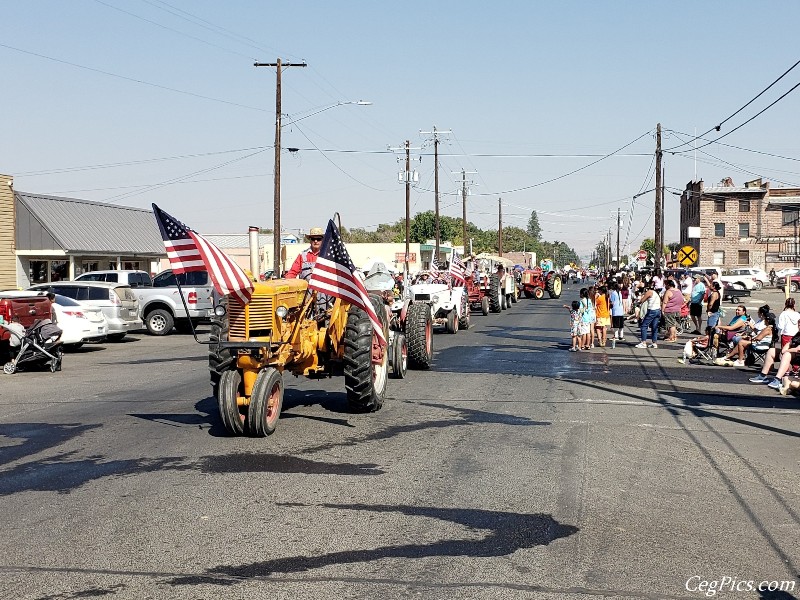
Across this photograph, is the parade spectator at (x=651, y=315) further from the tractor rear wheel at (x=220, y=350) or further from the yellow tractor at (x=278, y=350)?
the tractor rear wheel at (x=220, y=350)

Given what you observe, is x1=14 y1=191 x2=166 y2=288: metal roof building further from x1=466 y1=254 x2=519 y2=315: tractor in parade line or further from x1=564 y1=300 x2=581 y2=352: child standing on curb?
x1=564 y1=300 x2=581 y2=352: child standing on curb

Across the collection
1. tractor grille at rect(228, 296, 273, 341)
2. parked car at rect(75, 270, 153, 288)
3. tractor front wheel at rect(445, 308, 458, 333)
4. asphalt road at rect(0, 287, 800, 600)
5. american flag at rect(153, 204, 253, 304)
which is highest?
american flag at rect(153, 204, 253, 304)

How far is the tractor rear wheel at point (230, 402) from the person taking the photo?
33.4ft

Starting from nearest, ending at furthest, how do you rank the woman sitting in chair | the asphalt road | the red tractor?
1. the asphalt road
2. the woman sitting in chair
3. the red tractor

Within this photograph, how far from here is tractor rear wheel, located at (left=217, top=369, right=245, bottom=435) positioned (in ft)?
33.4

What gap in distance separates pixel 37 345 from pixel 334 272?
32.6 ft

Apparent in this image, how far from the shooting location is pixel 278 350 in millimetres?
10727

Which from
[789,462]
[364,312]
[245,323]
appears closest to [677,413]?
[789,462]

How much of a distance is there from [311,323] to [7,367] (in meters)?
9.31

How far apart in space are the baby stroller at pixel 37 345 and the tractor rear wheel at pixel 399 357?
706 centimetres

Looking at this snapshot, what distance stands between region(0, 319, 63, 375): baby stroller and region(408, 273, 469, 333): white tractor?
10987 mm

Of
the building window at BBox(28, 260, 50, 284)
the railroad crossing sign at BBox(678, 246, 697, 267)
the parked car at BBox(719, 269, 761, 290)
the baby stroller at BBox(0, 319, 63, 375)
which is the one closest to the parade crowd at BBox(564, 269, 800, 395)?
the railroad crossing sign at BBox(678, 246, 697, 267)

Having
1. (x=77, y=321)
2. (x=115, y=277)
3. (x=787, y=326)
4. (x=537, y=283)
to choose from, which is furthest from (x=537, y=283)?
(x=787, y=326)

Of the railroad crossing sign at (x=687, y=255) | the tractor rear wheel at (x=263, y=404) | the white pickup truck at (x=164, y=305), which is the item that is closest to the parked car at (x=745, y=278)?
the railroad crossing sign at (x=687, y=255)
